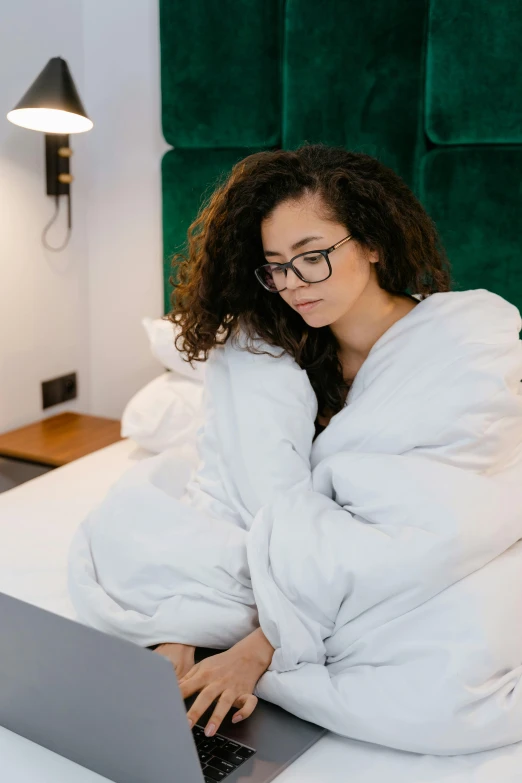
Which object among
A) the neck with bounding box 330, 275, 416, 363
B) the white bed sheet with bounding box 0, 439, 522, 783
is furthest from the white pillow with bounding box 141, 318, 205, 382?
the neck with bounding box 330, 275, 416, 363

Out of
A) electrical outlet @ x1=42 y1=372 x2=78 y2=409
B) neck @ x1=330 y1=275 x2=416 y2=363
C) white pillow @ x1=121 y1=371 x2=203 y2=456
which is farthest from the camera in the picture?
electrical outlet @ x1=42 y1=372 x2=78 y2=409

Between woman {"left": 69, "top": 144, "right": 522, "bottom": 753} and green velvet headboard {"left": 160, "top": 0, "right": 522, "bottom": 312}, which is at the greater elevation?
green velvet headboard {"left": 160, "top": 0, "right": 522, "bottom": 312}

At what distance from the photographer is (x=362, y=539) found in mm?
1269

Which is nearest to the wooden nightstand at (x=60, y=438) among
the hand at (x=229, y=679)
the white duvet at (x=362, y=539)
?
the white duvet at (x=362, y=539)

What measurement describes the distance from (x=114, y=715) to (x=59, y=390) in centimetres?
177

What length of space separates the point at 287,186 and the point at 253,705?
864 mm

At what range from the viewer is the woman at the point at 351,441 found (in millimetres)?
1188

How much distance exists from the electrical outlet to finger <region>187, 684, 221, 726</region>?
1.59 metres

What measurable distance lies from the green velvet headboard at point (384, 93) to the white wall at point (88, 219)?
18 centimetres

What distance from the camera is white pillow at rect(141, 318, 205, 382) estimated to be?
2.28 metres

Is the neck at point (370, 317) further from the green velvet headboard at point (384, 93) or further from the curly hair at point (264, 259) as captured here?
the green velvet headboard at point (384, 93)

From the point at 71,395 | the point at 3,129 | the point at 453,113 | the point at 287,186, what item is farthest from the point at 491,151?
the point at 71,395

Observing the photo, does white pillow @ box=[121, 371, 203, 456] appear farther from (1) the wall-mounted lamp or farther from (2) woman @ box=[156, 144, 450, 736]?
(1) the wall-mounted lamp

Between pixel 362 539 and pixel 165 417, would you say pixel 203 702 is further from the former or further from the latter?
pixel 165 417
